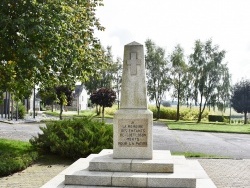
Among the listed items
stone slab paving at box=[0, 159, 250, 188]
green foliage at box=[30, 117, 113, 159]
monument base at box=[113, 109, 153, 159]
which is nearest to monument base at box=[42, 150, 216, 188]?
monument base at box=[113, 109, 153, 159]

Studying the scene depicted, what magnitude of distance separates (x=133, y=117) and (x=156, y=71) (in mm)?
47955

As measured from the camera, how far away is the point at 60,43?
1284cm

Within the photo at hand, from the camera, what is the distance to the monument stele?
8.92 m

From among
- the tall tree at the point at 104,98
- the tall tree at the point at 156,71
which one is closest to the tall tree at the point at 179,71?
the tall tree at the point at 156,71

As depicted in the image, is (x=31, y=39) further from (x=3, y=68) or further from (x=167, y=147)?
(x=167, y=147)

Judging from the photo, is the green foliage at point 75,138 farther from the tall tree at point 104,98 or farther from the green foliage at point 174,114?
the green foliage at point 174,114

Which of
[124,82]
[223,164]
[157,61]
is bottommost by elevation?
[223,164]

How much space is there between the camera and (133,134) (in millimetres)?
8969

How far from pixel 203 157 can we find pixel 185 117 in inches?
1636

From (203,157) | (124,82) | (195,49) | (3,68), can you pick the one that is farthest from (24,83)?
(195,49)

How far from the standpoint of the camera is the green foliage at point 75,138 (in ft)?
41.1

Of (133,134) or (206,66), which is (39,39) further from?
(206,66)

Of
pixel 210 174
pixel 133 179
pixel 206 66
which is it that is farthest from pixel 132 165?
pixel 206 66

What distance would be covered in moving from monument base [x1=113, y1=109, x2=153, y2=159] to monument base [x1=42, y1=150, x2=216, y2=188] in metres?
0.28
